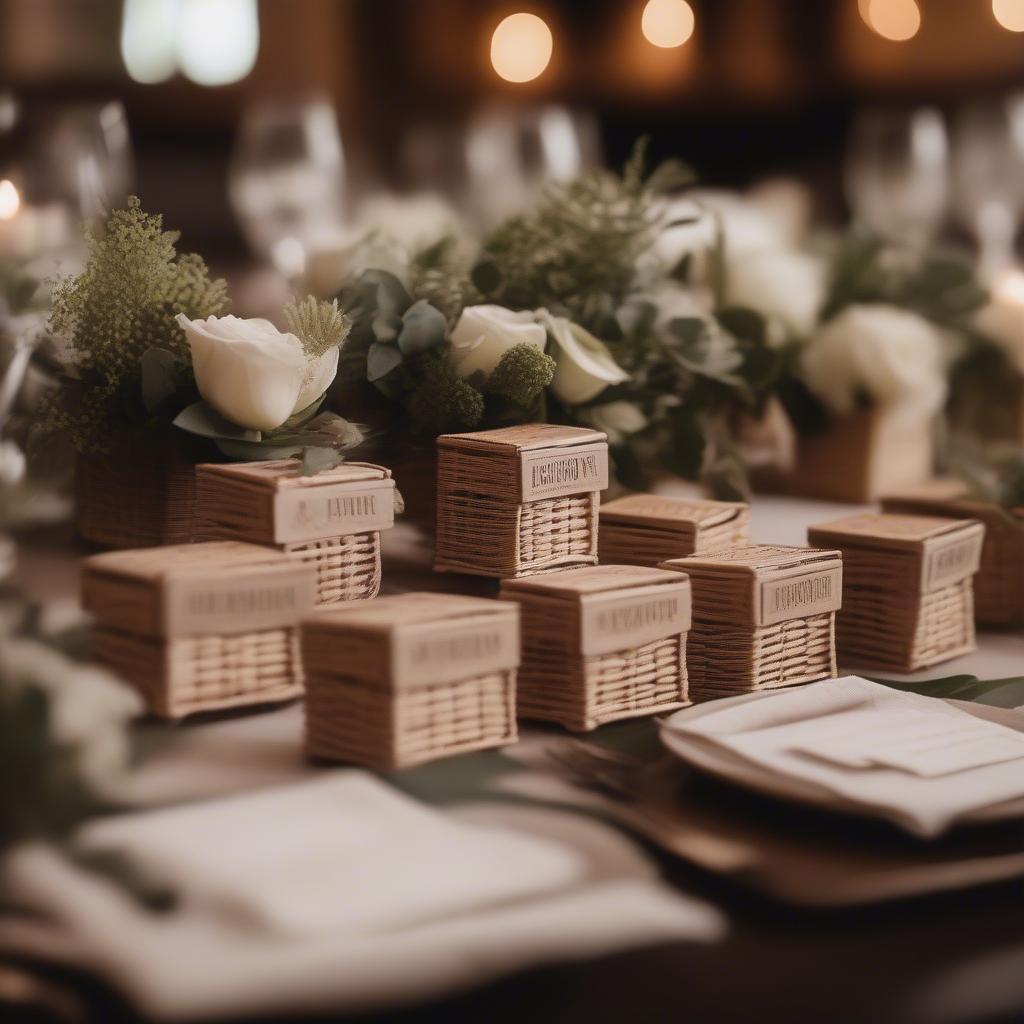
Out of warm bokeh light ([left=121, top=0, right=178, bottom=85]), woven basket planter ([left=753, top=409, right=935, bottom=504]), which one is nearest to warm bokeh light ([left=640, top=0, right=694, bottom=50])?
warm bokeh light ([left=121, top=0, right=178, bottom=85])

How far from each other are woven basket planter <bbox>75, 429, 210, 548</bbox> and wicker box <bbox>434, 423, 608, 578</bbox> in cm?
17

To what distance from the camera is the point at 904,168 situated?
1.94m

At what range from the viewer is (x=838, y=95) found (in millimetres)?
3549

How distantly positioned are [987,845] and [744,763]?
0.38 feet

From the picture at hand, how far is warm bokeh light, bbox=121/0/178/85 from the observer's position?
3352mm

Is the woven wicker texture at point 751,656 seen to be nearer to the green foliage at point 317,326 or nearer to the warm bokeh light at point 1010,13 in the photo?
the green foliage at point 317,326

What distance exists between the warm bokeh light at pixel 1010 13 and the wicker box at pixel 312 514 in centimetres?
225

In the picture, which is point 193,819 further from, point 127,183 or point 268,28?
point 268,28

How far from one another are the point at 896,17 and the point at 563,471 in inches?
99.0

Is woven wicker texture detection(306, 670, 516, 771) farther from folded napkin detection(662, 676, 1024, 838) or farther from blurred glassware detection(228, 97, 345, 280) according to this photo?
blurred glassware detection(228, 97, 345, 280)

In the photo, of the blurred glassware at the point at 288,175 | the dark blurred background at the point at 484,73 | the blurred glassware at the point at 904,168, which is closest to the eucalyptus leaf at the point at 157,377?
the blurred glassware at the point at 288,175

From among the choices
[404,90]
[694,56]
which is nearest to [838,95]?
[694,56]

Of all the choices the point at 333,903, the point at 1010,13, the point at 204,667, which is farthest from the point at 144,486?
the point at 1010,13

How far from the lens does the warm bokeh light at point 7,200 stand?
1.06m
